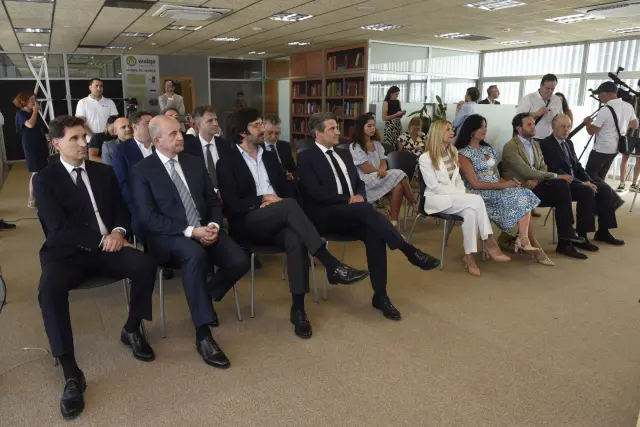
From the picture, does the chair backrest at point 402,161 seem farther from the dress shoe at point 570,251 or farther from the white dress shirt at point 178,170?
the white dress shirt at point 178,170

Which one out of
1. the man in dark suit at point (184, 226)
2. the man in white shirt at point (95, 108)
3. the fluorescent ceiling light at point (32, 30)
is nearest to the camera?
the man in dark suit at point (184, 226)

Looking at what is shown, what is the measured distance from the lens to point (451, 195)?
4.14 meters

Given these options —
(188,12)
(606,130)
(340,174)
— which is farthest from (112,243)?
(606,130)

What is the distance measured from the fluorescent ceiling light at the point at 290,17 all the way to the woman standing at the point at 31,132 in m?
3.72

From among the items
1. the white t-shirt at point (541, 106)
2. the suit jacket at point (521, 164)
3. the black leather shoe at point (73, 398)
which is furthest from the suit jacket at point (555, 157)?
the black leather shoe at point (73, 398)

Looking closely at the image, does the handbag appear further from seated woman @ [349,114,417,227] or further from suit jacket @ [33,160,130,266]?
suit jacket @ [33,160,130,266]

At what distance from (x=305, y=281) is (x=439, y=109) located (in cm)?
657

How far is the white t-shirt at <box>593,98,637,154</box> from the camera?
6.52m

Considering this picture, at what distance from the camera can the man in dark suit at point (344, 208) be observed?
327 centimetres

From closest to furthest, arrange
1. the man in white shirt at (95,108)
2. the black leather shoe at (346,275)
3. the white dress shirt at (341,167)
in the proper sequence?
the black leather shoe at (346,275) < the white dress shirt at (341,167) < the man in white shirt at (95,108)

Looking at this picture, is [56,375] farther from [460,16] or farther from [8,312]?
[460,16]

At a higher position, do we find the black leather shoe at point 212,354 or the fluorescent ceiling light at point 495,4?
the fluorescent ceiling light at point 495,4

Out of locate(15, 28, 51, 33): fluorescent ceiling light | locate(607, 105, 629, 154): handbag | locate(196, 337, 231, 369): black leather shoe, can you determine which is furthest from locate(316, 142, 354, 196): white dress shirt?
locate(15, 28, 51, 33): fluorescent ceiling light

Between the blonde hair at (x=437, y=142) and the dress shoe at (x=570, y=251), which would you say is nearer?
the blonde hair at (x=437, y=142)
